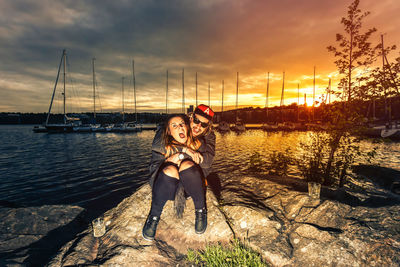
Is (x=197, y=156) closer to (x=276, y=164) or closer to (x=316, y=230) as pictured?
(x=316, y=230)

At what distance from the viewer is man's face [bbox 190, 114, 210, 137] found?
12.4 ft

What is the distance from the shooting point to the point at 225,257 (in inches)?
113

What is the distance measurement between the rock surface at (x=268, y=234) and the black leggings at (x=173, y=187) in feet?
2.02

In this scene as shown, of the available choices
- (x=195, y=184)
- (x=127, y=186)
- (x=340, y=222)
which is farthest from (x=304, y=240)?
(x=127, y=186)

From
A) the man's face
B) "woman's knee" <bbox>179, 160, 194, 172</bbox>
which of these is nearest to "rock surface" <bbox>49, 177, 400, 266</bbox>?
"woman's knee" <bbox>179, 160, 194, 172</bbox>

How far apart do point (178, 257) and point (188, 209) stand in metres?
1.08

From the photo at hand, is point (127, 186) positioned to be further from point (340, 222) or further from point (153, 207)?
point (340, 222)

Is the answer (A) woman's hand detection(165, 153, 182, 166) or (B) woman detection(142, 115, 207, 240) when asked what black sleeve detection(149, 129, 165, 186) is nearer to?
(B) woman detection(142, 115, 207, 240)

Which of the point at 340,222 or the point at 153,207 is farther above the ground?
the point at 153,207

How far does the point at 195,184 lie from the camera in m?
3.40

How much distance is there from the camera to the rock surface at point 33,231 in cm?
377

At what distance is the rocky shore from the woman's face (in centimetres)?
167

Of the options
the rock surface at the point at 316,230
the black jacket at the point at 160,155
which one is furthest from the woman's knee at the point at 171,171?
the rock surface at the point at 316,230

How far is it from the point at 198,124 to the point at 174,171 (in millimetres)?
1131
